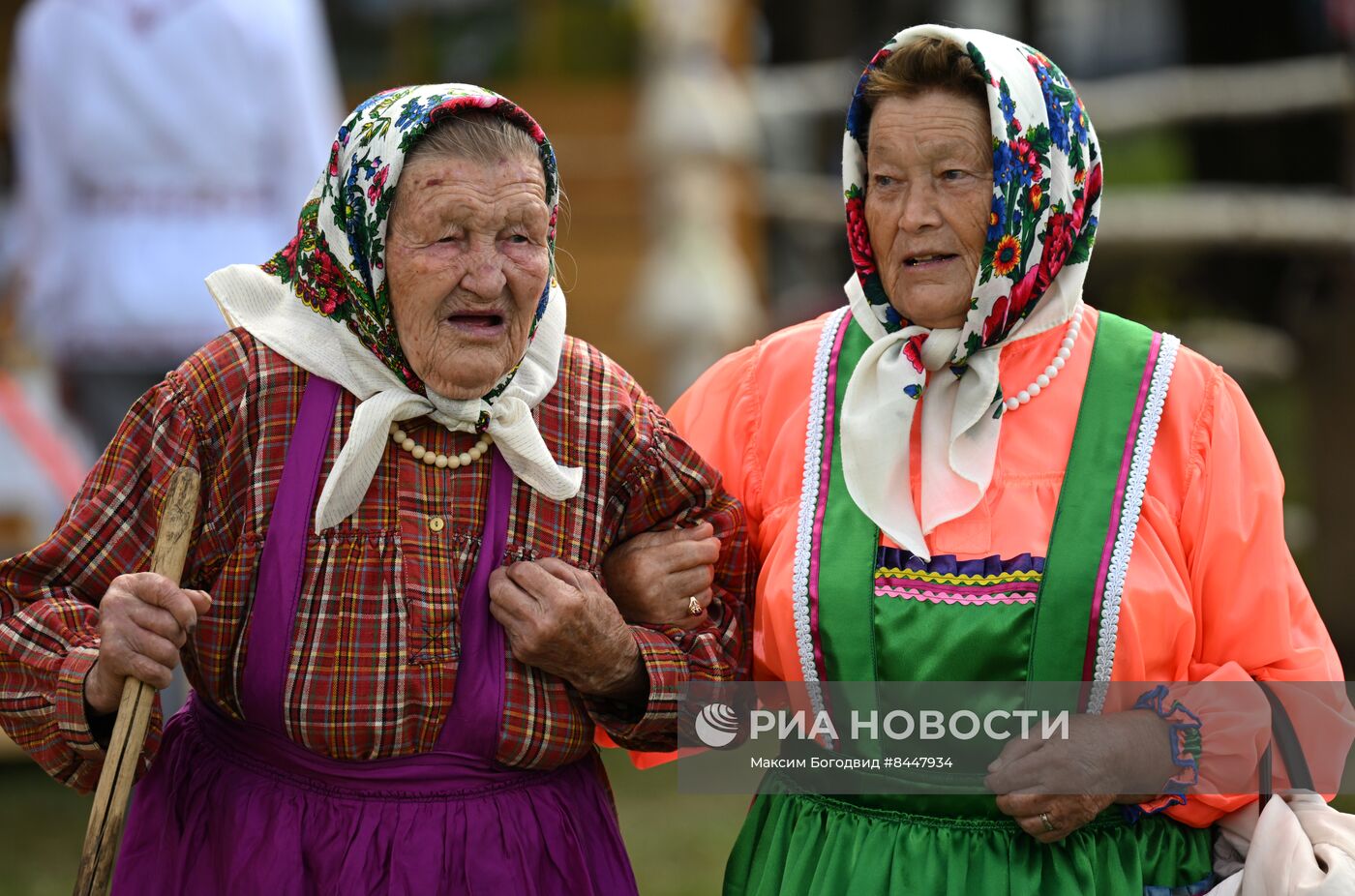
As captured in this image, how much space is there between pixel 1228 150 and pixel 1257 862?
854cm

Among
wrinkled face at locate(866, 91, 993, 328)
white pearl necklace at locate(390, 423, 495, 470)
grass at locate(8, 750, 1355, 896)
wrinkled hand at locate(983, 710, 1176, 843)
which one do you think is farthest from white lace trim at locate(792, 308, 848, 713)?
grass at locate(8, 750, 1355, 896)

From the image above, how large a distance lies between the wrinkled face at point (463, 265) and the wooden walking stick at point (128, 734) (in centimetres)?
41

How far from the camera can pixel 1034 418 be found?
302 cm

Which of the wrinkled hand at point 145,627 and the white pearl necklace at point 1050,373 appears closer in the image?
the wrinkled hand at point 145,627

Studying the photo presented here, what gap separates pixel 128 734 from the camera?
264 cm

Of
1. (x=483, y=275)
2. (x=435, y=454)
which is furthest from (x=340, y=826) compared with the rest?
(x=483, y=275)

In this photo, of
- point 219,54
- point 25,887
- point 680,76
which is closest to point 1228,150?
point 680,76

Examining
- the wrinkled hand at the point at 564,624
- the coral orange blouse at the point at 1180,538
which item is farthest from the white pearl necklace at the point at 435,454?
the coral orange blouse at the point at 1180,538

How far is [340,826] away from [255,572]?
0.42 meters

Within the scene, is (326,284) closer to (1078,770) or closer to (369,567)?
(369,567)

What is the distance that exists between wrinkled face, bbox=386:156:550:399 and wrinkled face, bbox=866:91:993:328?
0.60 m

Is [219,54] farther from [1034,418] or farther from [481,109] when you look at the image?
[1034,418]

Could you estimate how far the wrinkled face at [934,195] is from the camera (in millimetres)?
2930

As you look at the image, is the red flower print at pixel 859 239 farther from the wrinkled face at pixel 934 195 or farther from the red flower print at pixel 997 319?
the red flower print at pixel 997 319
